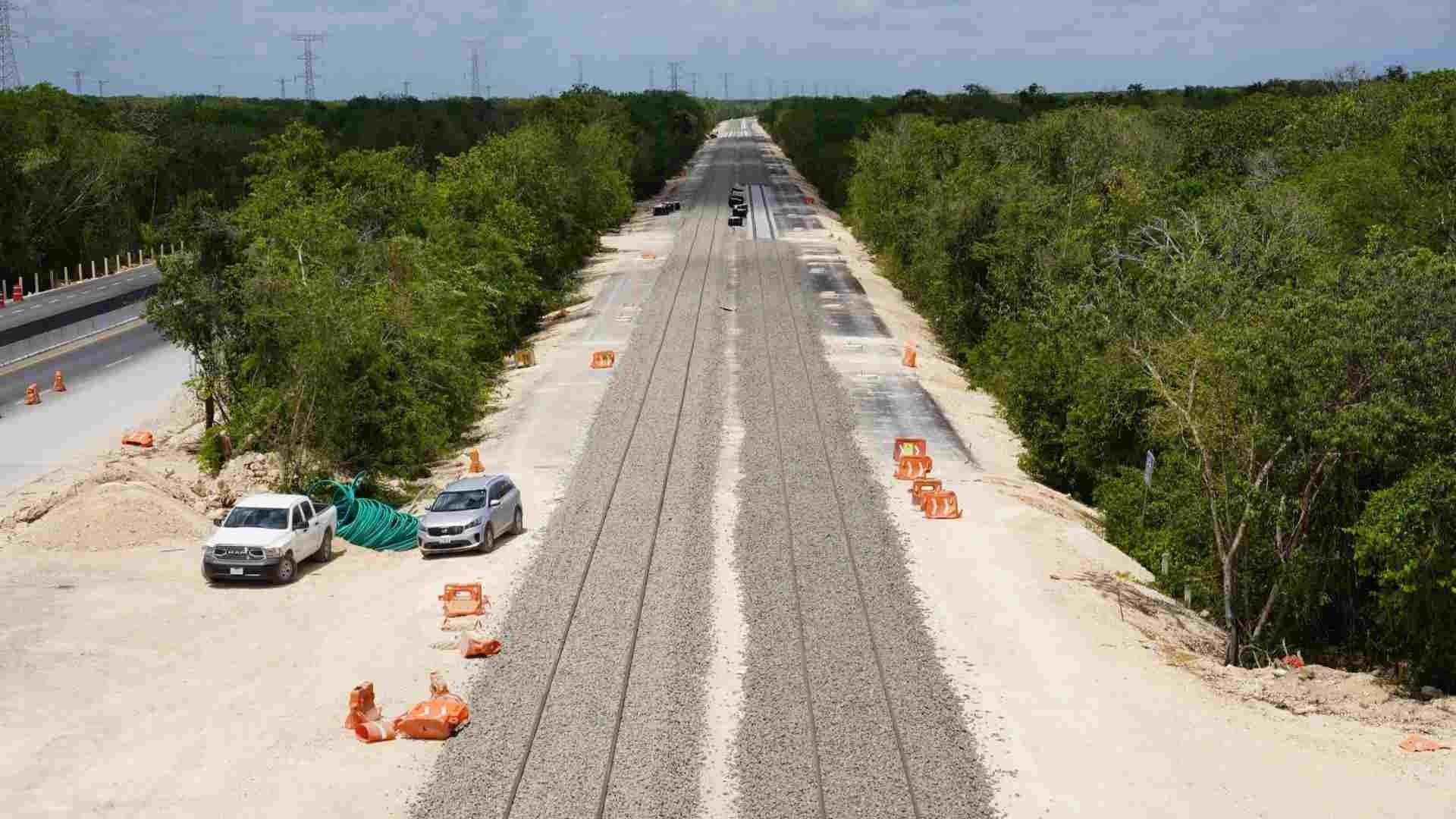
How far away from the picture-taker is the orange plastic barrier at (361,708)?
21.7 m

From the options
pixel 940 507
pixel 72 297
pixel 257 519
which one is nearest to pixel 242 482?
pixel 257 519

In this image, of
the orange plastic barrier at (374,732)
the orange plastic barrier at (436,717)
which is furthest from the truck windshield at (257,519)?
the orange plastic barrier at (374,732)

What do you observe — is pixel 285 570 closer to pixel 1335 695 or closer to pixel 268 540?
pixel 268 540

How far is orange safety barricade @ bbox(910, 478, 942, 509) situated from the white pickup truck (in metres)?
14.1

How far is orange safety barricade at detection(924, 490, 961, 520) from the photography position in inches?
1344

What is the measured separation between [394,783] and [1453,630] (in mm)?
18622

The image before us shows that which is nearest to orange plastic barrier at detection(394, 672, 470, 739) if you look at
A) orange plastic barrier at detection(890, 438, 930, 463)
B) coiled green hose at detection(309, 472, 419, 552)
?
coiled green hose at detection(309, 472, 419, 552)

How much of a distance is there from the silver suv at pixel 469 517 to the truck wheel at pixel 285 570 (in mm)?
2869

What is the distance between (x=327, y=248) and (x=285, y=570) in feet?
59.2

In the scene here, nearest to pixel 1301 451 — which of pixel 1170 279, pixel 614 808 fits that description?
pixel 1170 279

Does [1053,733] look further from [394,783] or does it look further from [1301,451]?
[394,783]

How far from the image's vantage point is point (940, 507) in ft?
112

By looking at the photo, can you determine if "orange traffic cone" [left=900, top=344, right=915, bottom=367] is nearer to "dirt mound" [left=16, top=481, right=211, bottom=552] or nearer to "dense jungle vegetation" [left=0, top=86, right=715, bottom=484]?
"dense jungle vegetation" [left=0, top=86, right=715, bottom=484]

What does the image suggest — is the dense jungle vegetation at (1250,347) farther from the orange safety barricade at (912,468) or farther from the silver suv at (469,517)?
the silver suv at (469,517)
